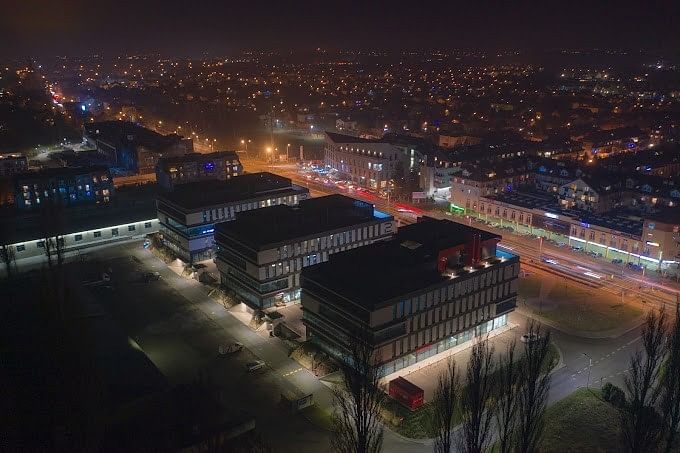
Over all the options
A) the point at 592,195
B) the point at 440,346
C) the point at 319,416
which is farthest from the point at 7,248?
the point at 592,195

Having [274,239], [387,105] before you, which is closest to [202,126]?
[387,105]

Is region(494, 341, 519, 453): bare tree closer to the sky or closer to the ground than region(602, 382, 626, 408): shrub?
closer to the sky

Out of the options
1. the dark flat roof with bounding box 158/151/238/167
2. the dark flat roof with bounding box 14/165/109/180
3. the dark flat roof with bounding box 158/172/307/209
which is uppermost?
the dark flat roof with bounding box 158/151/238/167

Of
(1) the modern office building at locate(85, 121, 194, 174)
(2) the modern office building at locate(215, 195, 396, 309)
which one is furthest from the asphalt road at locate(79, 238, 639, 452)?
(1) the modern office building at locate(85, 121, 194, 174)

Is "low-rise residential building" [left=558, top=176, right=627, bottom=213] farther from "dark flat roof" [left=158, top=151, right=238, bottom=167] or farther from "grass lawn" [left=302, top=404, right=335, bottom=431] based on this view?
"dark flat roof" [left=158, top=151, right=238, bottom=167]

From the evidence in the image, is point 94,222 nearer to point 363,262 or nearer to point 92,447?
point 363,262

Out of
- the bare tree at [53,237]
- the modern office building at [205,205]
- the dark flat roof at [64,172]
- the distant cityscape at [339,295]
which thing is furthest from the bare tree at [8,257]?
the dark flat roof at [64,172]
